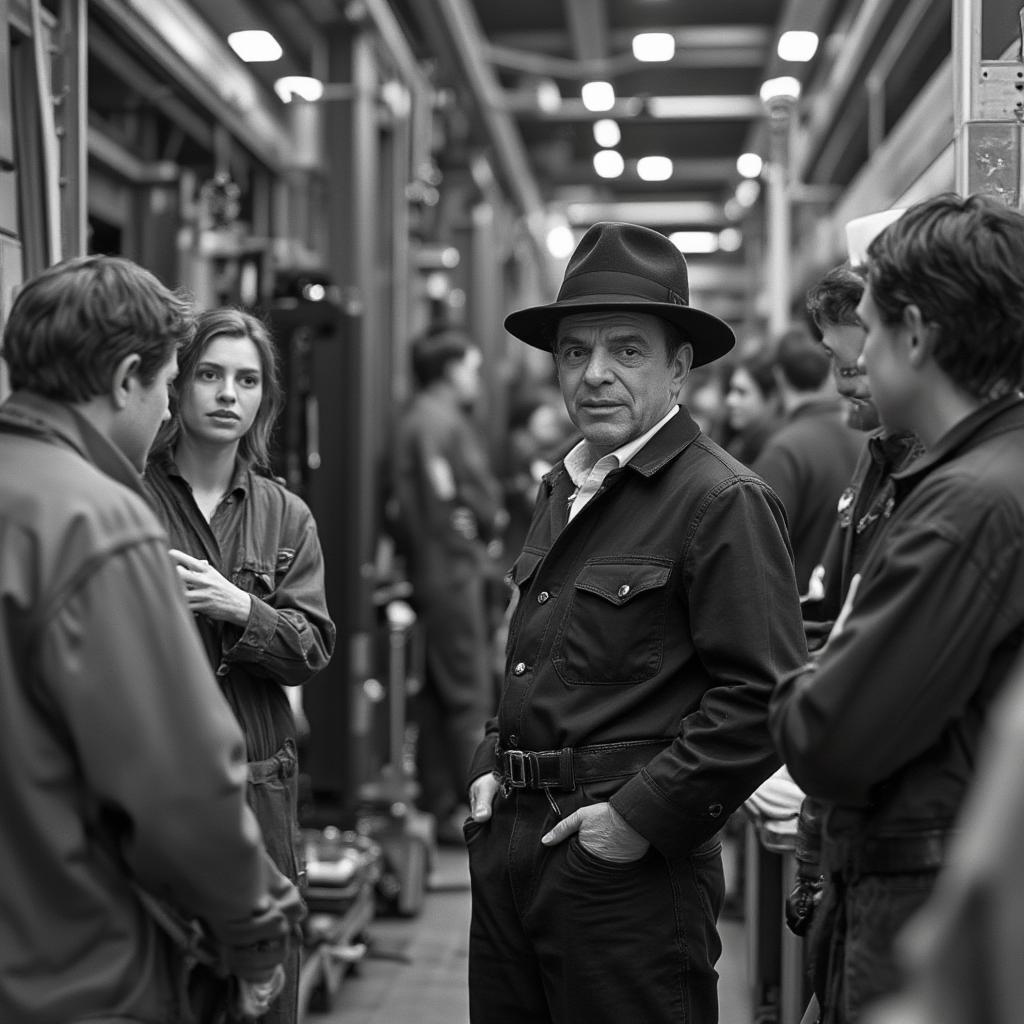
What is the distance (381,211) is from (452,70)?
1805 millimetres

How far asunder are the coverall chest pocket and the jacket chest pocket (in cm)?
63

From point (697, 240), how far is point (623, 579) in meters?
15.0

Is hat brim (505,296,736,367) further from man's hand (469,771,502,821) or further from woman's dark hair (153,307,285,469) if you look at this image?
man's hand (469,771,502,821)

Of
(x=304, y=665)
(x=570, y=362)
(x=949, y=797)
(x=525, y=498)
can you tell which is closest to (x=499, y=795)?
(x=304, y=665)

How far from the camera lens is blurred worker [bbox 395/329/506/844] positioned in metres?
6.21

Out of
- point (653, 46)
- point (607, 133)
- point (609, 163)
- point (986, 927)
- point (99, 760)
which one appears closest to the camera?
point (986, 927)

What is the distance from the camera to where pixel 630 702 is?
2348 mm

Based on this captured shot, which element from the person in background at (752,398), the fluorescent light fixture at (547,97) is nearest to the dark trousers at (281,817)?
the person in background at (752,398)

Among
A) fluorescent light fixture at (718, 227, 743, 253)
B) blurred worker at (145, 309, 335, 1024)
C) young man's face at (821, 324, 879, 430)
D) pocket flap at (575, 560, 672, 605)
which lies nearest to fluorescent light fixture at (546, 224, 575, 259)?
fluorescent light fixture at (718, 227, 743, 253)

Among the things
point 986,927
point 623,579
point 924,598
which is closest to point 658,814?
point 623,579

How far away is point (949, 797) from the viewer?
1749mm

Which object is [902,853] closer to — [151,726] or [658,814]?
[658,814]

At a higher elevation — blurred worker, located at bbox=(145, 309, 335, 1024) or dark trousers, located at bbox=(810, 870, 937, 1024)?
blurred worker, located at bbox=(145, 309, 335, 1024)

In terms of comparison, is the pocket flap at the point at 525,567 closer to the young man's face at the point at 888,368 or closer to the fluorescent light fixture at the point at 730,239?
the young man's face at the point at 888,368
